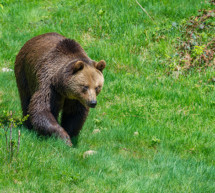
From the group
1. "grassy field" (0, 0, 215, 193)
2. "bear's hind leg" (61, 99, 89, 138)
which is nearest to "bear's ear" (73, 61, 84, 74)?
"bear's hind leg" (61, 99, 89, 138)

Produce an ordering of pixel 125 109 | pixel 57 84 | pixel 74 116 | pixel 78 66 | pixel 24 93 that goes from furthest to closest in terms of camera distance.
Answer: pixel 125 109
pixel 24 93
pixel 74 116
pixel 57 84
pixel 78 66

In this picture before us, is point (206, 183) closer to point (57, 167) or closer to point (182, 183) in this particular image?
point (182, 183)

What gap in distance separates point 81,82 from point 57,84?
0.38 m

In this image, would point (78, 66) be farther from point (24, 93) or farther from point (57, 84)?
point (24, 93)

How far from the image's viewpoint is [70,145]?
579cm

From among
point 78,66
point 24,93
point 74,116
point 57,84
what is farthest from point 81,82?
point 24,93

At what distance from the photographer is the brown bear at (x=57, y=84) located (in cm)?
579

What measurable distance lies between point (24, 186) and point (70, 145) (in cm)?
162

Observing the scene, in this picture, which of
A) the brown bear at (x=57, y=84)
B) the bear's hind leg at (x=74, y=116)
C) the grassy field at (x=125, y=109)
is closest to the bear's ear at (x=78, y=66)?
the brown bear at (x=57, y=84)

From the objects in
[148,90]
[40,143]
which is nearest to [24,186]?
[40,143]

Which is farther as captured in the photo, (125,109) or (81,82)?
(125,109)

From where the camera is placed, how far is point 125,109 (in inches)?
288

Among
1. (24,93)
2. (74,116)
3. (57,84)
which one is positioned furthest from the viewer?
(24,93)

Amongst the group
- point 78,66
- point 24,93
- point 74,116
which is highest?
point 78,66
